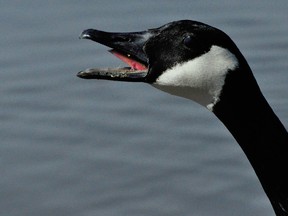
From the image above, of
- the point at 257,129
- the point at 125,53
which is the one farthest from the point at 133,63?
the point at 257,129

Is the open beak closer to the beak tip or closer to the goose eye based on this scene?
the beak tip

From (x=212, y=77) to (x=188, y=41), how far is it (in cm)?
28

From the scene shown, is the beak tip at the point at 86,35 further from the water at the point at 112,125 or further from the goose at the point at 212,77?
the water at the point at 112,125

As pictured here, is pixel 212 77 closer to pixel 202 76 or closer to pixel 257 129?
pixel 202 76

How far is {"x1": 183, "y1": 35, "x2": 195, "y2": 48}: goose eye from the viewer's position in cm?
762

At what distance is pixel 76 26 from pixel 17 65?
0.90 m

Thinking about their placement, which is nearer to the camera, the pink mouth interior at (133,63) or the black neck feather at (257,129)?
the black neck feather at (257,129)

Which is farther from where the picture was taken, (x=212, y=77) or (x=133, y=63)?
(x=133, y=63)

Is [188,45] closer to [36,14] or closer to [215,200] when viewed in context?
[215,200]

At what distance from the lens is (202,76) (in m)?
7.56

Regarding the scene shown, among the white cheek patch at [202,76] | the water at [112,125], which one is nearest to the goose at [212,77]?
the white cheek patch at [202,76]

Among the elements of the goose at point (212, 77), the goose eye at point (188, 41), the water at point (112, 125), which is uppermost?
the goose eye at point (188, 41)

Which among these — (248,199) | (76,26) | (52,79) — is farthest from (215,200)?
(76,26)

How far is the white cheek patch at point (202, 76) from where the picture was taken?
751 cm
